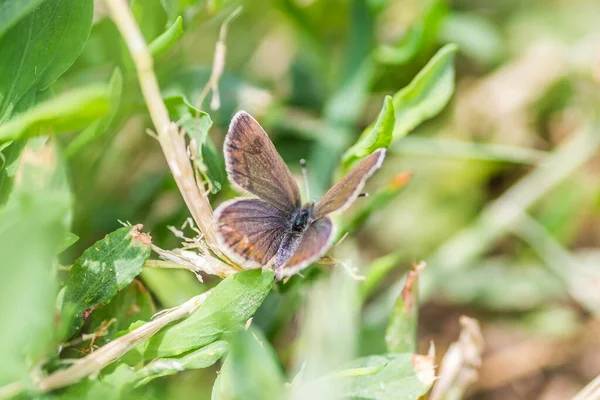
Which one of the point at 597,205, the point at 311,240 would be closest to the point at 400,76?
the point at 597,205

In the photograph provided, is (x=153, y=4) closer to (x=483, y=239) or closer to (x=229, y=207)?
(x=229, y=207)

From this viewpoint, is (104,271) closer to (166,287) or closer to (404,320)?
(166,287)

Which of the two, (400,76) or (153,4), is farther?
(400,76)

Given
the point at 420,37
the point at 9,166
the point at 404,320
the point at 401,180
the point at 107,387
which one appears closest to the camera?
the point at 107,387

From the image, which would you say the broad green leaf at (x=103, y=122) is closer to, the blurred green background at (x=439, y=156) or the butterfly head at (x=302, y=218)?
the blurred green background at (x=439, y=156)

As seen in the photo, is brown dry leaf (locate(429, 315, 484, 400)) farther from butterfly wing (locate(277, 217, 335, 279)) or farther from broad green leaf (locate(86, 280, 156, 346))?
broad green leaf (locate(86, 280, 156, 346))

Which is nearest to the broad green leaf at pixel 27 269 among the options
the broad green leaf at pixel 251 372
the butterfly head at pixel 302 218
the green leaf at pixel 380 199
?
the broad green leaf at pixel 251 372

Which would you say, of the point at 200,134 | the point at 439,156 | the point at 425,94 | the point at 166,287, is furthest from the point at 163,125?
the point at 439,156
